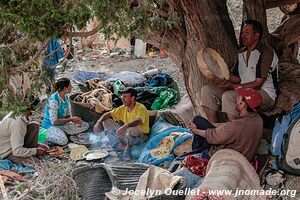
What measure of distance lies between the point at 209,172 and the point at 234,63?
2.01 m

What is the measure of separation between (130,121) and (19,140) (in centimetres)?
166

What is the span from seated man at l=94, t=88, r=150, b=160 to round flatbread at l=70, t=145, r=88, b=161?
364 millimetres

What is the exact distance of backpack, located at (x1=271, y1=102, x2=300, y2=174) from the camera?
4.76m

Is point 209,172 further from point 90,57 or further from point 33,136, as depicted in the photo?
point 90,57

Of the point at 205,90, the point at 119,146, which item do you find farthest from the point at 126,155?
the point at 205,90

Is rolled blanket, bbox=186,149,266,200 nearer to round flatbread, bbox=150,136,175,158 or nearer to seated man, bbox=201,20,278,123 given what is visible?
seated man, bbox=201,20,278,123

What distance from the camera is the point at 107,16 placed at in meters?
3.50

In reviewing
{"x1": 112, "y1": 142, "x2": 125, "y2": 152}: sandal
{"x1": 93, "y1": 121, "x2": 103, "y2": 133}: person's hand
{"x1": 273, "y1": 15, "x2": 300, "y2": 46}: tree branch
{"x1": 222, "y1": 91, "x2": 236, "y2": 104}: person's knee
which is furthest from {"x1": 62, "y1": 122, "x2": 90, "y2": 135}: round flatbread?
{"x1": 273, "y1": 15, "x2": 300, "y2": 46}: tree branch

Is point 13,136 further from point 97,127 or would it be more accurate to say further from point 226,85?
point 226,85

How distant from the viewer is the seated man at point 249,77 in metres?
5.48

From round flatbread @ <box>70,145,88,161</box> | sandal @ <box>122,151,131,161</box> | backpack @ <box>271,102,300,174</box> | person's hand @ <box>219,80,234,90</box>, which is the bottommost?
sandal @ <box>122,151,131,161</box>

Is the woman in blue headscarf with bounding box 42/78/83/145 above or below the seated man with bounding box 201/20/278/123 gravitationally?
below

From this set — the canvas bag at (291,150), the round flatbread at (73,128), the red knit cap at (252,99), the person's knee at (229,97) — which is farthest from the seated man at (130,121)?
the canvas bag at (291,150)

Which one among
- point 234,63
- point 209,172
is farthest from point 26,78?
point 234,63
